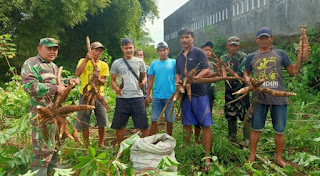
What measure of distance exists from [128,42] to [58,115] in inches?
57.9

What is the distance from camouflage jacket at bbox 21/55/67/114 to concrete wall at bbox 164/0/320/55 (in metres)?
6.81

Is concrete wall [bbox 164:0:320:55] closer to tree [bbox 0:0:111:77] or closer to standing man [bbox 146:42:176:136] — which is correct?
standing man [bbox 146:42:176:136]

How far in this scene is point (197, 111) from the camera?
312 cm

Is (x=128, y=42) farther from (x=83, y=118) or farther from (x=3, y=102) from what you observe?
(x=3, y=102)

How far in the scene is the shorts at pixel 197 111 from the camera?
3.09 m

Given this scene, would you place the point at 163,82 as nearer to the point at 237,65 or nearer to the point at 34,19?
the point at 237,65

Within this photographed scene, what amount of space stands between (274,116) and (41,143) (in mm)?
2555

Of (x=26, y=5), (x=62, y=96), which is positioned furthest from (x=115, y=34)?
(x=62, y=96)

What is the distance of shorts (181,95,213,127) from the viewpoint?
3.09 m

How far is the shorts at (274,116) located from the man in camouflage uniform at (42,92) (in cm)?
208

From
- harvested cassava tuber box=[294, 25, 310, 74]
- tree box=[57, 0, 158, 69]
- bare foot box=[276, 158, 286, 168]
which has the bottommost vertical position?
bare foot box=[276, 158, 286, 168]

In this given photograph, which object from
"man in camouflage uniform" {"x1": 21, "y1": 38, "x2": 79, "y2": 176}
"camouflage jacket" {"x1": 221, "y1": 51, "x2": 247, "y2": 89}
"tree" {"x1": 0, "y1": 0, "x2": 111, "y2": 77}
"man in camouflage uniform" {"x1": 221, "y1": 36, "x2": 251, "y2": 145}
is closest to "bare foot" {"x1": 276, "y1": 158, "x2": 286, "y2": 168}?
"man in camouflage uniform" {"x1": 221, "y1": 36, "x2": 251, "y2": 145}

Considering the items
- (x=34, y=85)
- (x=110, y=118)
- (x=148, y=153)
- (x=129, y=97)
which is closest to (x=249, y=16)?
(x=110, y=118)

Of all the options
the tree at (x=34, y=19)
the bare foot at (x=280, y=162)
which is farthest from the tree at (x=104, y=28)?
the bare foot at (x=280, y=162)
